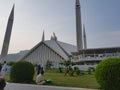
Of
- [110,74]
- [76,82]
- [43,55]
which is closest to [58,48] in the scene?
[43,55]

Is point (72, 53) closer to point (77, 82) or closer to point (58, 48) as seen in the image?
point (58, 48)

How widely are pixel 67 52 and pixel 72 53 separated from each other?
104 inches

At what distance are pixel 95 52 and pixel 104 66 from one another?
158 ft

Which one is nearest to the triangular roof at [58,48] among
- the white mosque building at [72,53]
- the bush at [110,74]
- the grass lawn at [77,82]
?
the white mosque building at [72,53]

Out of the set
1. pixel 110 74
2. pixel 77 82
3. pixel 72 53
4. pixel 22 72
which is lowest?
pixel 77 82

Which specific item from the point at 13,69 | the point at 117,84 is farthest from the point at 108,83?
the point at 13,69

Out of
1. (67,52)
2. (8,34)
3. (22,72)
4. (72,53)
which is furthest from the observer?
(67,52)

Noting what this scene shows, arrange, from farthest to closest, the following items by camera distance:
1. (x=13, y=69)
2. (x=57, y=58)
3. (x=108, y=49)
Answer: (x=57, y=58) < (x=108, y=49) < (x=13, y=69)

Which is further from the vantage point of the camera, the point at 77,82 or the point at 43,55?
the point at 43,55

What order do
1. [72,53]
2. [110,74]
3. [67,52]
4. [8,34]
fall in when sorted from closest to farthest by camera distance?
[110,74] < [8,34] < [72,53] < [67,52]

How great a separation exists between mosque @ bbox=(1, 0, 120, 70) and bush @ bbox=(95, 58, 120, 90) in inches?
1256

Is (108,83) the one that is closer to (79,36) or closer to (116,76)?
(116,76)

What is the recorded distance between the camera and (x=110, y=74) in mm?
8070

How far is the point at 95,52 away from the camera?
183ft
